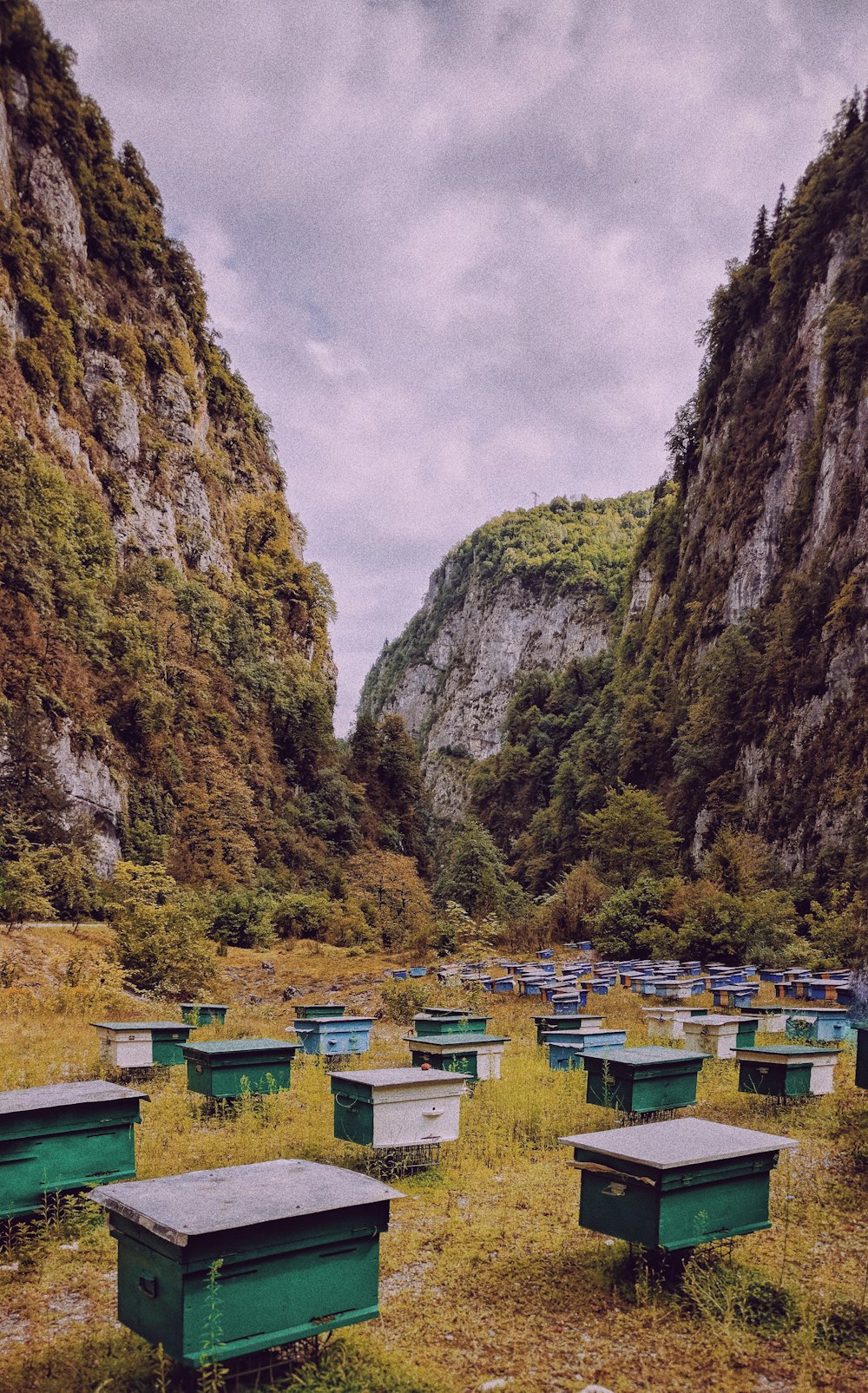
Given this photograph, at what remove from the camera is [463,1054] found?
9852mm

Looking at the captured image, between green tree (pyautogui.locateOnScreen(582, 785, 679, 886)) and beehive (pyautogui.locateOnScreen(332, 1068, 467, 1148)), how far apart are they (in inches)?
1043

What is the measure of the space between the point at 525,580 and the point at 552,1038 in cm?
9599

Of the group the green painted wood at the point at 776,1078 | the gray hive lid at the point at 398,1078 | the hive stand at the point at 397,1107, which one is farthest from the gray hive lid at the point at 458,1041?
the green painted wood at the point at 776,1078

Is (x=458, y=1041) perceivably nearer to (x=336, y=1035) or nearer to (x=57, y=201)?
(x=336, y=1035)

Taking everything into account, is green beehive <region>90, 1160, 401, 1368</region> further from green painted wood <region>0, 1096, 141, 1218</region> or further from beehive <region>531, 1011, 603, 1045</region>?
beehive <region>531, 1011, 603, 1045</region>

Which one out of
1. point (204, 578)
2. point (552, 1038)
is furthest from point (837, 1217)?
point (204, 578)

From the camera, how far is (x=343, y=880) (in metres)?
42.0

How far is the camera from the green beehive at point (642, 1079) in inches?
315

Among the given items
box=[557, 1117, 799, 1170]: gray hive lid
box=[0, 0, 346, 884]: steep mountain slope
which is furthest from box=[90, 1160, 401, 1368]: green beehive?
box=[0, 0, 346, 884]: steep mountain slope

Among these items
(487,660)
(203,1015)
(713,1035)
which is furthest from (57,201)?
(487,660)

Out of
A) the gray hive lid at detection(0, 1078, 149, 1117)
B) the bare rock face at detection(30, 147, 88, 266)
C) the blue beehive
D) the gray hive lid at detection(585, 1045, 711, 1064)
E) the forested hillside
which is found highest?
the bare rock face at detection(30, 147, 88, 266)

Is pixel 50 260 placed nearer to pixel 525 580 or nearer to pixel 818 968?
pixel 818 968

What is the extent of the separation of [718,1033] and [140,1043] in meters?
6.98

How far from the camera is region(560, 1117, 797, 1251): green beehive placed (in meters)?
4.56
